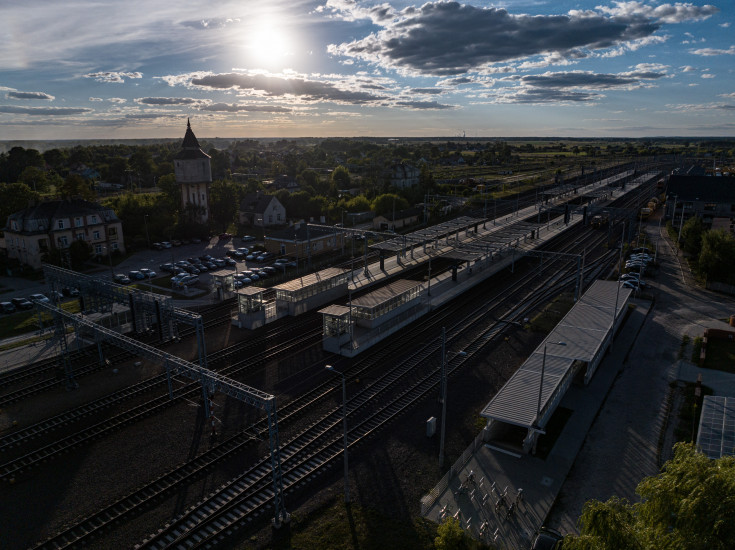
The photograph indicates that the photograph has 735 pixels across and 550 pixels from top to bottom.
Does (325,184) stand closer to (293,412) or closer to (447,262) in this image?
(447,262)

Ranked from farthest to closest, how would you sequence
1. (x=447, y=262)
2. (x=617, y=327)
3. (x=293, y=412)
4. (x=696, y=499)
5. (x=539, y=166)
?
(x=539, y=166), (x=447, y=262), (x=617, y=327), (x=293, y=412), (x=696, y=499)

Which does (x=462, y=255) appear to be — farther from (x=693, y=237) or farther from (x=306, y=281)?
(x=693, y=237)

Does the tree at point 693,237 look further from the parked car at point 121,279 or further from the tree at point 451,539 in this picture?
the parked car at point 121,279

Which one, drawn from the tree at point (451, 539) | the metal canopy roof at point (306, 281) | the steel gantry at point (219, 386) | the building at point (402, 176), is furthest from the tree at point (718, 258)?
the building at point (402, 176)

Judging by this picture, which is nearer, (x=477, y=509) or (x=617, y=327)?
(x=477, y=509)

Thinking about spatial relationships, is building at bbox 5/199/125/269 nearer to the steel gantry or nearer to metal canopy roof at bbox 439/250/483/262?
the steel gantry

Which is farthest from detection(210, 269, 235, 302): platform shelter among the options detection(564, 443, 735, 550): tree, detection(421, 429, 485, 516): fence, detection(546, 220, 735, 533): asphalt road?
detection(564, 443, 735, 550): tree

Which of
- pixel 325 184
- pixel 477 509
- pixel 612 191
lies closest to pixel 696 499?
pixel 477 509
